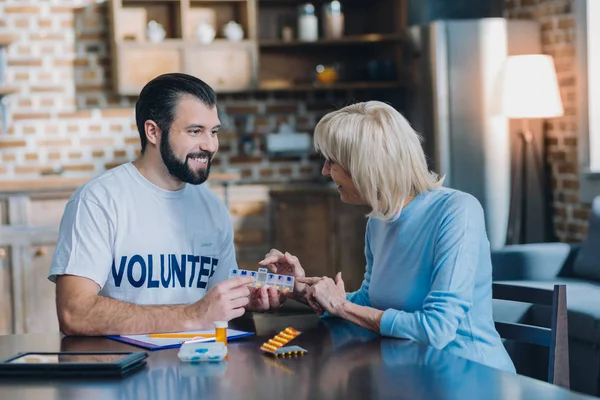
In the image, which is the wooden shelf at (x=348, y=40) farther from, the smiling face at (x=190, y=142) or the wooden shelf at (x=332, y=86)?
the smiling face at (x=190, y=142)

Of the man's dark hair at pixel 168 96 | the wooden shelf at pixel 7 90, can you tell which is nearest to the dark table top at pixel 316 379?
the man's dark hair at pixel 168 96

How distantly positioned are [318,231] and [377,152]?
380 cm

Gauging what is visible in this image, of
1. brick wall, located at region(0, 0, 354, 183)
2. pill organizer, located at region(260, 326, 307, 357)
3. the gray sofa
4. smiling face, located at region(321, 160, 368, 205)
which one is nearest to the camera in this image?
pill organizer, located at region(260, 326, 307, 357)

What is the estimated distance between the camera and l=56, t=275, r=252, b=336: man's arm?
2.05 m

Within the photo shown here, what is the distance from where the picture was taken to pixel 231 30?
6.02 m

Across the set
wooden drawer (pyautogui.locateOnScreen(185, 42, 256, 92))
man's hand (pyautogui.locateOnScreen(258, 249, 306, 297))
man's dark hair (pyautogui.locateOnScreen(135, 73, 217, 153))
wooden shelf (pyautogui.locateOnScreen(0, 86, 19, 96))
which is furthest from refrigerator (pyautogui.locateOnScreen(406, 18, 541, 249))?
man's hand (pyautogui.locateOnScreen(258, 249, 306, 297))

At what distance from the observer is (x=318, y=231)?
19.4 ft

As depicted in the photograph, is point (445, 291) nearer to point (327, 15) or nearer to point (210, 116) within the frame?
point (210, 116)

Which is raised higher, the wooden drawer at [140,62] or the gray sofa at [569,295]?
the wooden drawer at [140,62]

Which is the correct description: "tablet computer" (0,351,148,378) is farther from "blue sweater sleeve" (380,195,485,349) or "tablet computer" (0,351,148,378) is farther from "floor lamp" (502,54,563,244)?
"floor lamp" (502,54,563,244)

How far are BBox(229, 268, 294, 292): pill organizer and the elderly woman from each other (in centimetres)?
6

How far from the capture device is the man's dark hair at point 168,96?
8.22 ft

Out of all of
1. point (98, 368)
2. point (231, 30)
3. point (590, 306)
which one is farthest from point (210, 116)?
point (231, 30)

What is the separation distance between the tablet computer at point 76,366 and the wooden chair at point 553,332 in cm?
93
